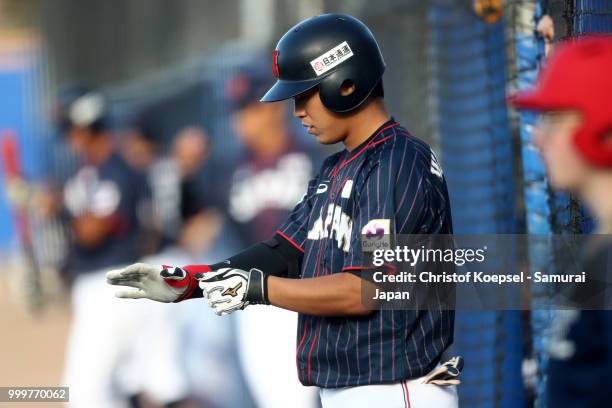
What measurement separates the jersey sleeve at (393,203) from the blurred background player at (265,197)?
3.63 meters

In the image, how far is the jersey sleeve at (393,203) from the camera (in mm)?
3045

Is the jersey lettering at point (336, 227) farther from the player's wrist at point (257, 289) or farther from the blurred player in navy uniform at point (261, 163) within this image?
the blurred player in navy uniform at point (261, 163)

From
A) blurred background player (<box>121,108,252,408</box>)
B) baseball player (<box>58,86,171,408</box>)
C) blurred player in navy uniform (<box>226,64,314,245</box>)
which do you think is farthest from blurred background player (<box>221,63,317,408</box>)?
baseball player (<box>58,86,171,408</box>)

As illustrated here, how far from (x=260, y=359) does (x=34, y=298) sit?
465 cm

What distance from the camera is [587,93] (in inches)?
80.1

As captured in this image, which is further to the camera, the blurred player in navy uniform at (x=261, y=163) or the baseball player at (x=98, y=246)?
the blurred player in navy uniform at (x=261, y=163)

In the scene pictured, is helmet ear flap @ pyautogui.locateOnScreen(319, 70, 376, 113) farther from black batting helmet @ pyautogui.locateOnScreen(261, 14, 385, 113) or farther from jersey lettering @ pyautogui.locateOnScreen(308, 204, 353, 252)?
jersey lettering @ pyautogui.locateOnScreen(308, 204, 353, 252)

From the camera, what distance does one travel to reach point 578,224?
394 centimetres

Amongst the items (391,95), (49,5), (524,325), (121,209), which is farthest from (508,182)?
(49,5)

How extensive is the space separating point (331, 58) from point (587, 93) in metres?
1.40

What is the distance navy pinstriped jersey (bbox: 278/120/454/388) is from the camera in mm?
3084

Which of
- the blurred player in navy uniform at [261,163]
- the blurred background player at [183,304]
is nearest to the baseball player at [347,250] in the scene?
the blurred player in navy uniform at [261,163]

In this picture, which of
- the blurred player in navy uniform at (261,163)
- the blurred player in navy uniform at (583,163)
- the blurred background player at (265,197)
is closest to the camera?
the blurred player in navy uniform at (583,163)

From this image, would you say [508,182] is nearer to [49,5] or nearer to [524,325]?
[524,325]
